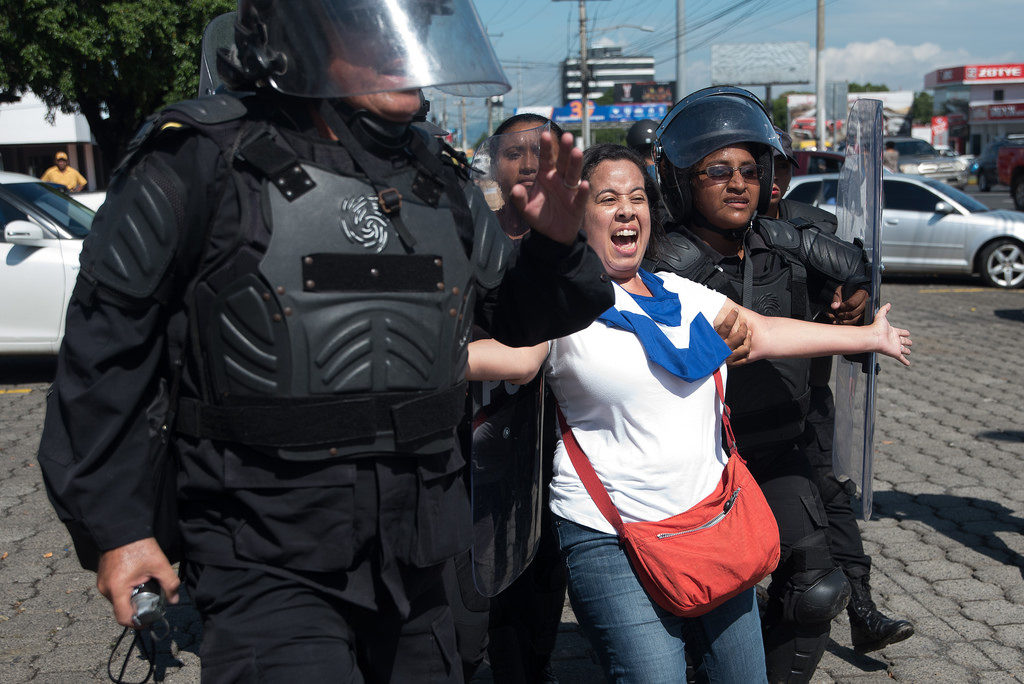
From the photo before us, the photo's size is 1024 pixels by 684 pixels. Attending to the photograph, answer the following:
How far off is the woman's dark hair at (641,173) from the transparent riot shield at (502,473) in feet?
2.11

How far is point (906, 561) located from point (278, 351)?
380cm

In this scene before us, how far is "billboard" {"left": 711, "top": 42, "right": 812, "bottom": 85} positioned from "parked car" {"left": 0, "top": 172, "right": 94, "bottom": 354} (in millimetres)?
48141

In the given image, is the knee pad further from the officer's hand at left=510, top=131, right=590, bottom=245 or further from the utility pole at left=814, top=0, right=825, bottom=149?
the utility pole at left=814, top=0, right=825, bottom=149

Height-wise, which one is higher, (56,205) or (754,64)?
(754,64)

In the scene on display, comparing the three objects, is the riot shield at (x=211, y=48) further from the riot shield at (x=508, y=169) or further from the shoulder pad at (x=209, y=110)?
the shoulder pad at (x=209, y=110)

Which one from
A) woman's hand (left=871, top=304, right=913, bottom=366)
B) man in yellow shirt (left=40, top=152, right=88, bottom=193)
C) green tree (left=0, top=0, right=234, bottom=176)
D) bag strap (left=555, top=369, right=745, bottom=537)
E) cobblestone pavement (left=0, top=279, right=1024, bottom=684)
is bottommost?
cobblestone pavement (left=0, top=279, right=1024, bottom=684)

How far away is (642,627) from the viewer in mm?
2359

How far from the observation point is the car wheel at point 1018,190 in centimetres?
2543

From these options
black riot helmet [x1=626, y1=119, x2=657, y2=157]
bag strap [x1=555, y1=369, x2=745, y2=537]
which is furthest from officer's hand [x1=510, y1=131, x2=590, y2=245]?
black riot helmet [x1=626, y1=119, x2=657, y2=157]

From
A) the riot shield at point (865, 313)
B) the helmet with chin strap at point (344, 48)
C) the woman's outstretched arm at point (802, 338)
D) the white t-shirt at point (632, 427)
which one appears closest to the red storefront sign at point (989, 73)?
the riot shield at point (865, 313)

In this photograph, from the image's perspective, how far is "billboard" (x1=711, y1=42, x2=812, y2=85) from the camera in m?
53.7

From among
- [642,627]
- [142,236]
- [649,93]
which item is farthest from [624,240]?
[649,93]

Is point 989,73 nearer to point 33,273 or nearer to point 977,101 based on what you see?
point 977,101

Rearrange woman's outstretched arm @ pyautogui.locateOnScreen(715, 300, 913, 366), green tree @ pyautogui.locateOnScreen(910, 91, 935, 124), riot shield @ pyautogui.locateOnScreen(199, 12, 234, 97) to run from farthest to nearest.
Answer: green tree @ pyautogui.locateOnScreen(910, 91, 935, 124), riot shield @ pyautogui.locateOnScreen(199, 12, 234, 97), woman's outstretched arm @ pyautogui.locateOnScreen(715, 300, 913, 366)
